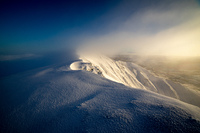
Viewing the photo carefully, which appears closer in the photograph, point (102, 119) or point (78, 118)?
point (102, 119)

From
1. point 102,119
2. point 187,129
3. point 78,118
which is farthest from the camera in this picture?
point 78,118

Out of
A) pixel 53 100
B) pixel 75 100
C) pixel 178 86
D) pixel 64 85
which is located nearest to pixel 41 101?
pixel 53 100

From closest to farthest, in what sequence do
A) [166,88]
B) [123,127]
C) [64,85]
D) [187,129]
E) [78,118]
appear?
[187,129], [123,127], [78,118], [64,85], [166,88]

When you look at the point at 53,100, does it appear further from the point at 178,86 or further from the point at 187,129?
→ the point at 178,86

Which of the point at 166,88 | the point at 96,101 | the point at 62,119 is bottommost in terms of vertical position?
the point at 166,88

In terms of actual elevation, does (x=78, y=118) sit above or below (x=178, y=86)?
above

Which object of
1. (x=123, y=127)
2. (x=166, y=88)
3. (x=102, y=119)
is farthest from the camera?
(x=166, y=88)

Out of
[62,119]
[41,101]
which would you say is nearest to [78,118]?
[62,119]

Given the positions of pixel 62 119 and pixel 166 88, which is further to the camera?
pixel 166 88

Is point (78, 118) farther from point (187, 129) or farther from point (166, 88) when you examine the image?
point (166, 88)
